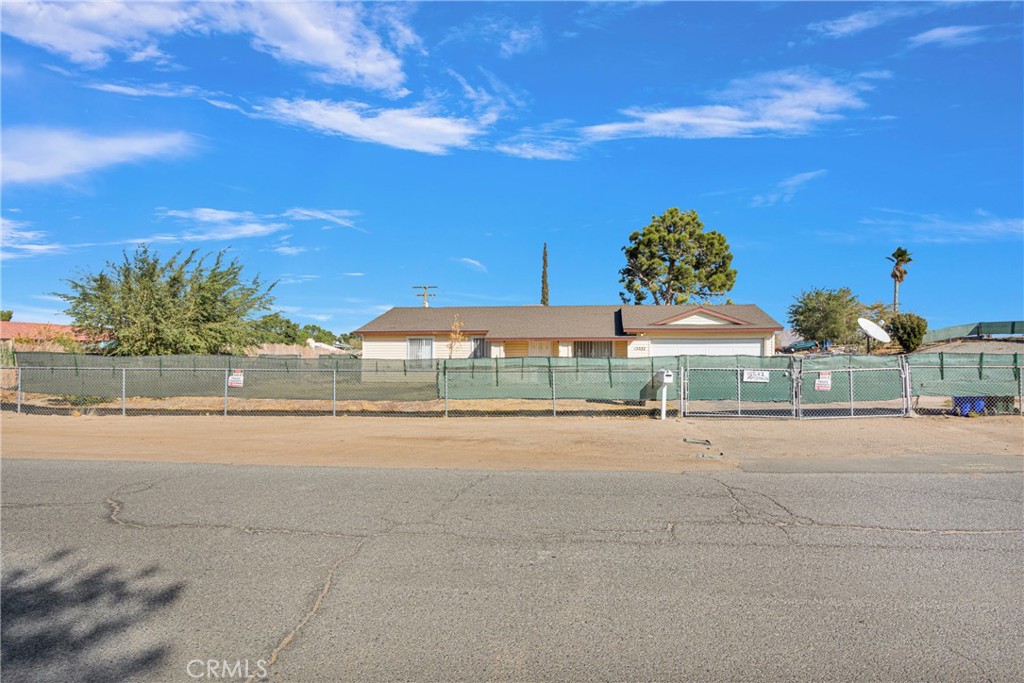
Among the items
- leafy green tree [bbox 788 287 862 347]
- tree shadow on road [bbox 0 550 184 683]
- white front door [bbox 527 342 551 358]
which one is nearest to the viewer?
tree shadow on road [bbox 0 550 184 683]

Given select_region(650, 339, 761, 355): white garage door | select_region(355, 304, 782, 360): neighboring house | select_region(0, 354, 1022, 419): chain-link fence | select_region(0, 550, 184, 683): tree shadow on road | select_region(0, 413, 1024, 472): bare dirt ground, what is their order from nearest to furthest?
select_region(0, 550, 184, 683): tree shadow on road, select_region(0, 413, 1024, 472): bare dirt ground, select_region(0, 354, 1022, 419): chain-link fence, select_region(650, 339, 761, 355): white garage door, select_region(355, 304, 782, 360): neighboring house

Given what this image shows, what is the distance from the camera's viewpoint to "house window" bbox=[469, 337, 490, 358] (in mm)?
37531

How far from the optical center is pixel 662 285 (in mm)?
57438

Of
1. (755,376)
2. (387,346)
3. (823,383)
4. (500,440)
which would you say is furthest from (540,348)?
(500,440)

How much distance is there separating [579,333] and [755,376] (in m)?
17.8

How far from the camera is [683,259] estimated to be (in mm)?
57219

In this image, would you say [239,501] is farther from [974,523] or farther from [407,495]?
[974,523]

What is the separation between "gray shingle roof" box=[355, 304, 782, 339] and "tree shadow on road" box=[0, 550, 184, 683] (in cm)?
3180

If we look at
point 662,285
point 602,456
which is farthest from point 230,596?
point 662,285

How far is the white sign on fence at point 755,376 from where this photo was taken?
19427 millimetres

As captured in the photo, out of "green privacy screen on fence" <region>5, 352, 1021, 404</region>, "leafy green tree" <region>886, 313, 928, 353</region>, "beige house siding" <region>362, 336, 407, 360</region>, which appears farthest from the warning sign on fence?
"leafy green tree" <region>886, 313, 928, 353</region>

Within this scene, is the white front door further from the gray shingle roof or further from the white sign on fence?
the white sign on fence

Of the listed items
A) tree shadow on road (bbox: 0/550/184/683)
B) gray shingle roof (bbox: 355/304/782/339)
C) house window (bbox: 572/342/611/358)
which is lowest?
tree shadow on road (bbox: 0/550/184/683)

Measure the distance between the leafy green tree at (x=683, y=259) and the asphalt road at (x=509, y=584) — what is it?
49954mm
